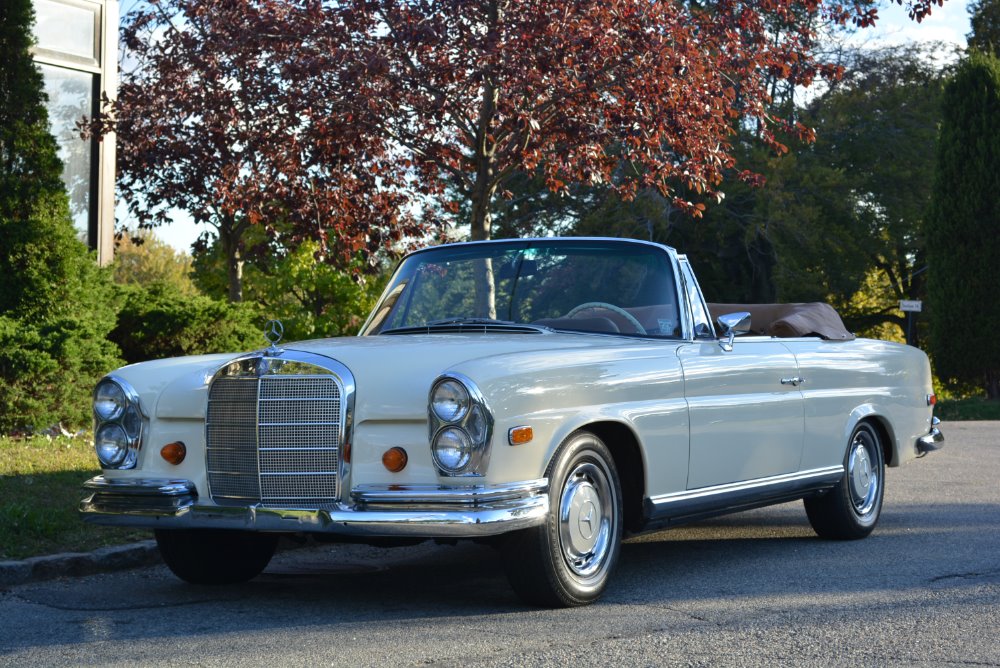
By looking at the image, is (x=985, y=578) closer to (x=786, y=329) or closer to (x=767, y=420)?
(x=767, y=420)

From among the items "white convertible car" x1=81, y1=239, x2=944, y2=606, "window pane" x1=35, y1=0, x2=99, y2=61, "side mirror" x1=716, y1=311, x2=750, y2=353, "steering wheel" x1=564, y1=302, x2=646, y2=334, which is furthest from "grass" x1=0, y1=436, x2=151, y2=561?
"window pane" x1=35, y1=0, x2=99, y2=61

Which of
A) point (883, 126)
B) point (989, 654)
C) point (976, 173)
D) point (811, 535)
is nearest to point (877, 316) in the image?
point (883, 126)

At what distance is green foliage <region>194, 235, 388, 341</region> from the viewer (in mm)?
31609

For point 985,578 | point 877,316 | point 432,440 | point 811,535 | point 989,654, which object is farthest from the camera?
point 877,316

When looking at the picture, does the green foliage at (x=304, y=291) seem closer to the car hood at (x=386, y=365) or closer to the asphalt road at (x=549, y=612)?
the asphalt road at (x=549, y=612)

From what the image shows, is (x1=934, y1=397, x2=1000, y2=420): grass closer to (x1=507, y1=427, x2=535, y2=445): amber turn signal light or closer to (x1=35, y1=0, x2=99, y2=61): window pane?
(x1=35, y1=0, x2=99, y2=61): window pane

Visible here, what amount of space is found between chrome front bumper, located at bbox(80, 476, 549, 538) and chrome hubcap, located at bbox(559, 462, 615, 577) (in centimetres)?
29

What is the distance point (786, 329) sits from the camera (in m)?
8.41

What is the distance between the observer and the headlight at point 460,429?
5289mm

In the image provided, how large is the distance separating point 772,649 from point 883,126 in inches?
1346

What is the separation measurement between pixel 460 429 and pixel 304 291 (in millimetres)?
29509

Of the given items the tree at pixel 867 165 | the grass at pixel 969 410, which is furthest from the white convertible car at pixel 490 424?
the tree at pixel 867 165

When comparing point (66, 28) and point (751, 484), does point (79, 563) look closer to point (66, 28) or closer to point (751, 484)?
point (751, 484)

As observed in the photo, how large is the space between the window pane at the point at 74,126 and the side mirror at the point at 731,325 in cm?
1019
